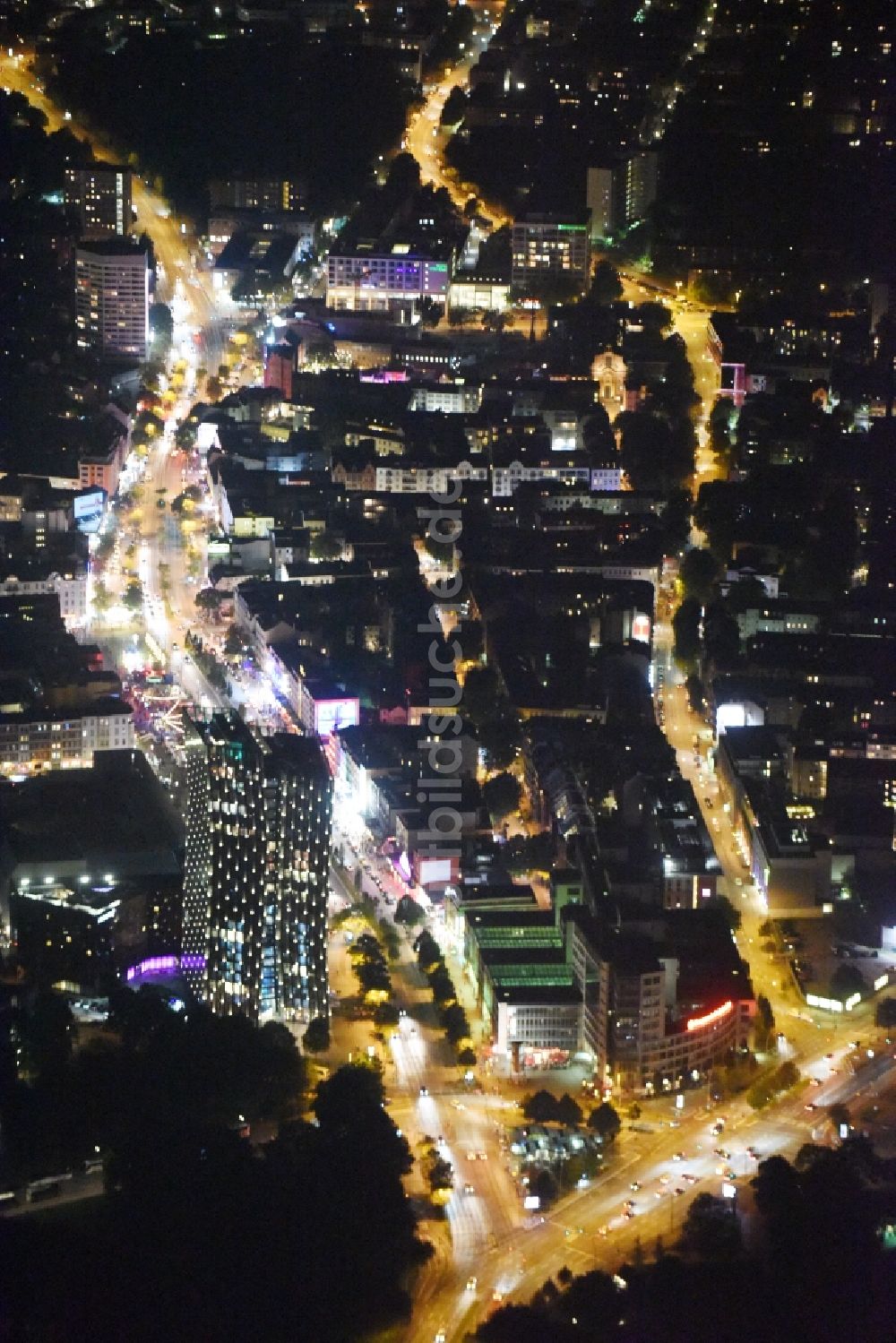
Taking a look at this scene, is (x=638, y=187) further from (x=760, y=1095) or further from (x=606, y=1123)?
(x=606, y=1123)

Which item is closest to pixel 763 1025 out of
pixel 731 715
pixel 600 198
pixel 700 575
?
pixel 731 715

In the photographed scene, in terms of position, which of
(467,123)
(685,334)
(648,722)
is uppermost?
(467,123)

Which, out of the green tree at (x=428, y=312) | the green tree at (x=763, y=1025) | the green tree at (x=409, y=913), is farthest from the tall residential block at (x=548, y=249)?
the green tree at (x=763, y=1025)

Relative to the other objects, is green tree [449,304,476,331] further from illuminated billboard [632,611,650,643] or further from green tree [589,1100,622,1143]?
green tree [589,1100,622,1143]

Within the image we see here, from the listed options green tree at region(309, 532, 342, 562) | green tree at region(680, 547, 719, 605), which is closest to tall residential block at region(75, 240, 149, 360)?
green tree at region(309, 532, 342, 562)

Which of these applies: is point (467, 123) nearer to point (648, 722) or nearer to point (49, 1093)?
point (648, 722)

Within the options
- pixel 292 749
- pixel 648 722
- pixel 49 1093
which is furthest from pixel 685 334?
pixel 49 1093
